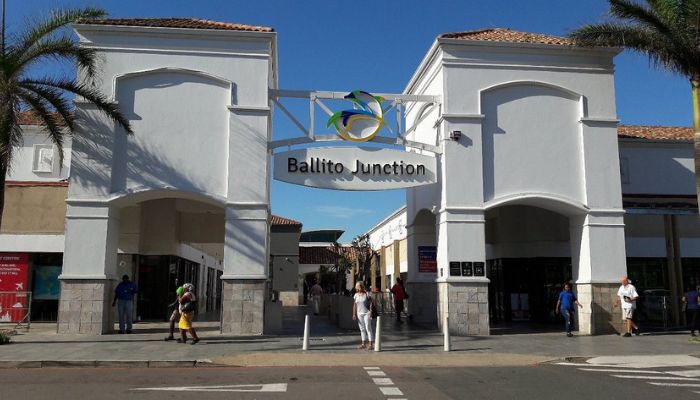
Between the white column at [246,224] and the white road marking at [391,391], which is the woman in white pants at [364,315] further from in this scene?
the white road marking at [391,391]

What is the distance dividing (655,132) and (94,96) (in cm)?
2139

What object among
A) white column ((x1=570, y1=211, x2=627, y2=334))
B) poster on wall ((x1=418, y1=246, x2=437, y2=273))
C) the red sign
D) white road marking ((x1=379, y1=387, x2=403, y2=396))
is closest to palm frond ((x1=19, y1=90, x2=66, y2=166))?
the red sign

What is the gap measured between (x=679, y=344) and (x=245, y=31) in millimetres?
14887

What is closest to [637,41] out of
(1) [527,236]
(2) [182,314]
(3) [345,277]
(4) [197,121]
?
(1) [527,236]

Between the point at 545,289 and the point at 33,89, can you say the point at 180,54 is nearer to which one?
the point at 33,89

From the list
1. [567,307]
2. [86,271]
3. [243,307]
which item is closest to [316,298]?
[243,307]

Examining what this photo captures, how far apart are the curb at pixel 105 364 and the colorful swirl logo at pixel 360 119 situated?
900 cm

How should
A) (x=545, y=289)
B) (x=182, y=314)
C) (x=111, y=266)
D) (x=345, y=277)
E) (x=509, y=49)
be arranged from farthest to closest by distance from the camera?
(x=345, y=277)
(x=545, y=289)
(x=509, y=49)
(x=111, y=266)
(x=182, y=314)

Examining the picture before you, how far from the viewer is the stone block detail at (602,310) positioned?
18812 millimetres

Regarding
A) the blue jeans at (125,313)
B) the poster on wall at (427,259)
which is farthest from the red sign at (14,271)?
the poster on wall at (427,259)

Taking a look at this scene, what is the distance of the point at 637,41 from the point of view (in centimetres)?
1823

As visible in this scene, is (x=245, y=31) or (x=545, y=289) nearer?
(x=245, y=31)

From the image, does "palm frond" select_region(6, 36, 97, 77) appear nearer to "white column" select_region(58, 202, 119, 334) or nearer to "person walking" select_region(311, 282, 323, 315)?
"white column" select_region(58, 202, 119, 334)

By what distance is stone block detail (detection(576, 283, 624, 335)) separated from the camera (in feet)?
61.7
